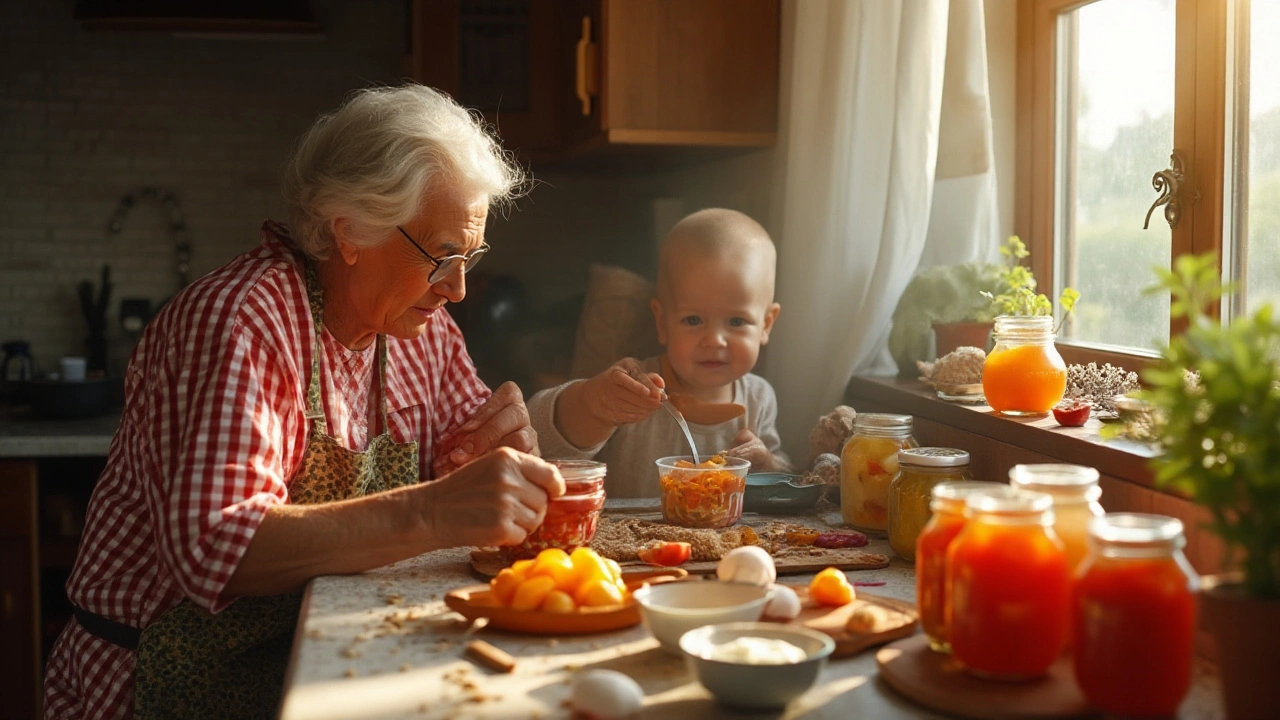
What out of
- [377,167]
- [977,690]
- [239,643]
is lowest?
[239,643]

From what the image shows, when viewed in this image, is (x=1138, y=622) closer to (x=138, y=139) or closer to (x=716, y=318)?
(x=716, y=318)

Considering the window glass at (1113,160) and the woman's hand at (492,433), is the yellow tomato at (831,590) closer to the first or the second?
the woman's hand at (492,433)

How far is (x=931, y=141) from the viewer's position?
2.33m

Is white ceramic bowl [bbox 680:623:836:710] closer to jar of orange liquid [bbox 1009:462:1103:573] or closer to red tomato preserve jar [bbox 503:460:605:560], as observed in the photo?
jar of orange liquid [bbox 1009:462:1103:573]

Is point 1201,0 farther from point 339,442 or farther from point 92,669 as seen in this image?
point 92,669

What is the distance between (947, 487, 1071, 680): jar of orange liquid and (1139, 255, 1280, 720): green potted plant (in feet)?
0.38

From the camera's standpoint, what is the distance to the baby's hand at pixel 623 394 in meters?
2.03

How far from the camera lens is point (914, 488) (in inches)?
61.7

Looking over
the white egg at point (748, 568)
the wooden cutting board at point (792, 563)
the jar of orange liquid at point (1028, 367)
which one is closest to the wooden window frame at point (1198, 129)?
the jar of orange liquid at point (1028, 367)

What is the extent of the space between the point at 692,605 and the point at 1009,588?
1.14 ft

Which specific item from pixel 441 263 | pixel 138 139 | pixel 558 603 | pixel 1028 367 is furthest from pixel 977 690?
pixel 138 139

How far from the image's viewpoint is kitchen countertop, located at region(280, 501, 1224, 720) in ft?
3.42

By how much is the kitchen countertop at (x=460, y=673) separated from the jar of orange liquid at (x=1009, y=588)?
0.27 ft

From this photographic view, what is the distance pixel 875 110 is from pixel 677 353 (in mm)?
647
